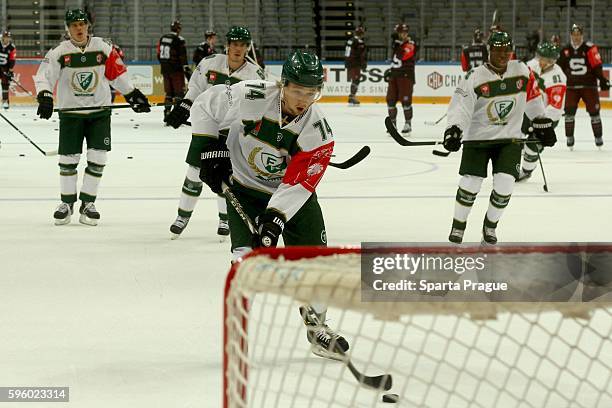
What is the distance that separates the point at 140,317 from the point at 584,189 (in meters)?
4.96

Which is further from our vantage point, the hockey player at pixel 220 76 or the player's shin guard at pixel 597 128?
the player's shin guard at pixel 597 128

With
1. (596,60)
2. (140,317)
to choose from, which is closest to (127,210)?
(140,317)

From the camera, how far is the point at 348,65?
731 inches

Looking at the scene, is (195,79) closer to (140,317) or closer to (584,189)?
(140,317)

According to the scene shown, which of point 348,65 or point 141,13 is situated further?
point 141,13

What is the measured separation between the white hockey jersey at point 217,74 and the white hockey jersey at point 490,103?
1.23 m

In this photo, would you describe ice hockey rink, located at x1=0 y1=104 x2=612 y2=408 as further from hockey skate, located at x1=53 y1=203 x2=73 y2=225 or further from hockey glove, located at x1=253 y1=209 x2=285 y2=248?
hockey glove, located at x1=253 y1=209 x2=285 y2=248

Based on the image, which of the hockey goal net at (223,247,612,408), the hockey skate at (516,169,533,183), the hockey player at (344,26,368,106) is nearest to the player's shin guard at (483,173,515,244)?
the hockey goal net at (223,247,612,408)

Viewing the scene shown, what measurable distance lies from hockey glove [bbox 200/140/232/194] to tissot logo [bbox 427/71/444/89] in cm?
1578

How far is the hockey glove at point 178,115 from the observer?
5461 millimetres

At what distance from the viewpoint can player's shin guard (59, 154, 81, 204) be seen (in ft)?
21.7

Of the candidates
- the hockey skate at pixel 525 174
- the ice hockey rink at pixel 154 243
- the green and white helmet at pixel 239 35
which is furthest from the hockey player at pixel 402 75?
the green and white helmet at pixel 239 35

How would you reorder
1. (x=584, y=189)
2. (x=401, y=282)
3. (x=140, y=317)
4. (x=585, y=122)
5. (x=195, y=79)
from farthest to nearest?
(x=585, y=122) → (x=584, y=189) → (x=195, y=79) → (x=140, y=317) → (x=401, y=282)

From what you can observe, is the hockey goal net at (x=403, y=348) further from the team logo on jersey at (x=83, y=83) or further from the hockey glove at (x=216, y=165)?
the team logo on jersey at (x=83, y=83)
